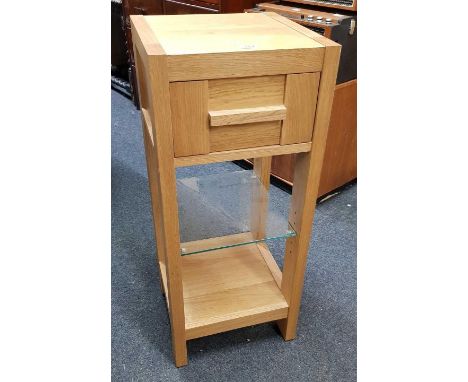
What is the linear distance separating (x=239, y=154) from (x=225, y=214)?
35cm

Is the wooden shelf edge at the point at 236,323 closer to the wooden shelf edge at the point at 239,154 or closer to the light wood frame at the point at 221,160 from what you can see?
the light wood frame at the point at 221,160

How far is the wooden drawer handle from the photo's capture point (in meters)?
0.73

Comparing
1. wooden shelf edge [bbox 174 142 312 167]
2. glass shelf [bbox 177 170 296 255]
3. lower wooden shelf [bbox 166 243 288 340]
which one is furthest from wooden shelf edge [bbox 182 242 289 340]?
wooden shelf edge [bbox 174 142 312 167]

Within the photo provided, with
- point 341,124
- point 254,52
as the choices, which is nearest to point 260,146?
point 254,52

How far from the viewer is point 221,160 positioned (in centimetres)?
Answer: 78

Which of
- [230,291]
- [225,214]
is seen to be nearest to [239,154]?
[225,214]

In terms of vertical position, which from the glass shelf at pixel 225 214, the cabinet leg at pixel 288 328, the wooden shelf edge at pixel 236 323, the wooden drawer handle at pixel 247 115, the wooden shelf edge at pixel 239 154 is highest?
the wooden drawer handle at pixel 247 115

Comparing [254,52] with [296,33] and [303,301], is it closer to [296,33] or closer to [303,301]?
[296,33]

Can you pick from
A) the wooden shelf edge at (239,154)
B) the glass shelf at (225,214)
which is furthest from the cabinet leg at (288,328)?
the wooden shelf edge at (239,154)

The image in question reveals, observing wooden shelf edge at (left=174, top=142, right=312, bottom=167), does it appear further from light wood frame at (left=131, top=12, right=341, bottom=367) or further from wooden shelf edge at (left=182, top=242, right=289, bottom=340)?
wooden shelf edge at (left=182, top=242, right=289, bottom=340)

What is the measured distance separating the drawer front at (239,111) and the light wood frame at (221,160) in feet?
0.05

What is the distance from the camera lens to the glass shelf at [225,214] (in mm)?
1025

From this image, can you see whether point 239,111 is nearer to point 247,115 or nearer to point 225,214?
point 247,115

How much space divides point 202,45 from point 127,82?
2.34m
